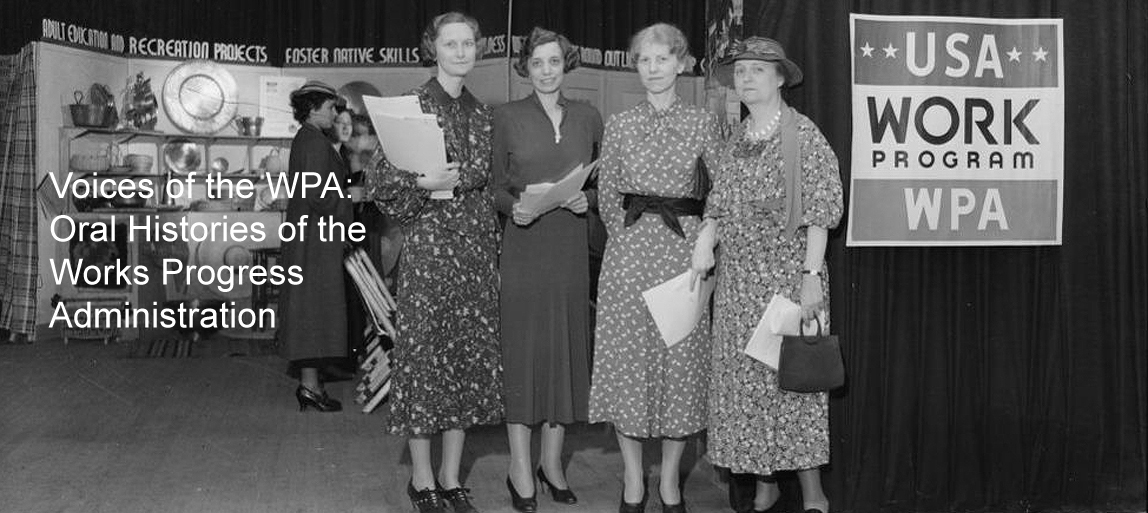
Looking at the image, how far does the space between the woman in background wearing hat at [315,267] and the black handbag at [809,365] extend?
307cm

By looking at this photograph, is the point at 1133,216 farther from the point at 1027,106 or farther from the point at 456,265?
the point at 456,265

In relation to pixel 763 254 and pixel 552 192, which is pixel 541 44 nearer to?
pixel 552 192

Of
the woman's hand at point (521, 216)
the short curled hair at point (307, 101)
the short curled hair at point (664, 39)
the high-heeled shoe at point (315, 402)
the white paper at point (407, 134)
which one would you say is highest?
the short curled hair at point (307, 101)

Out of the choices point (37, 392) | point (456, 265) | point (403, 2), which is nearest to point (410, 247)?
point (456, 265)

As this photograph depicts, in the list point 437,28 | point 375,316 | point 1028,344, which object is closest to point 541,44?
point 437,28

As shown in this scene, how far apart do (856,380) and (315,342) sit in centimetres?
305

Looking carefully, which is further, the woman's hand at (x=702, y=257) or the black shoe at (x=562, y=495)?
the black shoe at (x=562, y=495)

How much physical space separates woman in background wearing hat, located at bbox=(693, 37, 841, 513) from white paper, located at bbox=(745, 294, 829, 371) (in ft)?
0.10

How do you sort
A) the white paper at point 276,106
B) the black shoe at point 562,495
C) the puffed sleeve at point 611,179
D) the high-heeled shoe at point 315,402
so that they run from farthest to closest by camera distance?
the white paper at point 276,106
the high-heeled shoe at point 315,402
the black shoe at point 562,495
the puffed sleeve at point 611,179

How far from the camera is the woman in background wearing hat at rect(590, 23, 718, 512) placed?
373 centimetres

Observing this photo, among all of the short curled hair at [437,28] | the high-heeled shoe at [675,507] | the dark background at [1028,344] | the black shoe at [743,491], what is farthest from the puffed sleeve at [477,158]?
the black shoe at [743,491]

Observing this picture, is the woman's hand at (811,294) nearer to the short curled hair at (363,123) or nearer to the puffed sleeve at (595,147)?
the puffed sleeve at (595,147)

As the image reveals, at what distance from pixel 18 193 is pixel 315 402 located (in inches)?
193

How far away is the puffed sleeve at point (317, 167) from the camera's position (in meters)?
6.05
